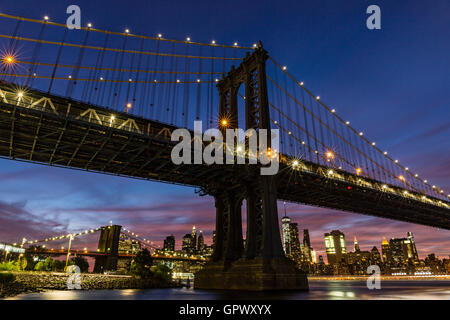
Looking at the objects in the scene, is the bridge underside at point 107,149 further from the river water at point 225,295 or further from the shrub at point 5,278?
the river water at point 225,295

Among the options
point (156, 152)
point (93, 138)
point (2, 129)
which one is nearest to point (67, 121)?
point (93, 138)

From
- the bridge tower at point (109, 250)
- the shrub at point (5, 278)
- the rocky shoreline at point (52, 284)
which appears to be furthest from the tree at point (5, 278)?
the bridge tower at point (109, 250)

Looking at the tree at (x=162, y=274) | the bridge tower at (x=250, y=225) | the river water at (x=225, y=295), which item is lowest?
the river water at (x=225, y=295)

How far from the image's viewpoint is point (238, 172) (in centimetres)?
3534

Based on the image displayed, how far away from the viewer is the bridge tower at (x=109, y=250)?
3898 inches

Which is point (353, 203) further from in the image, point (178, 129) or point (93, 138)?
point (93, 138)

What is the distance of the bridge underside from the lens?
27672mm

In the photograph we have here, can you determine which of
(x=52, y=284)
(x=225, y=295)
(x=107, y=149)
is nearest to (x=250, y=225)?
(x=225, y=295)

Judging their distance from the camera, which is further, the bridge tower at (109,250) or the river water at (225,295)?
the bridge tower at (109,250)

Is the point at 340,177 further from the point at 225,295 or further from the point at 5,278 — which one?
the point at 5,278

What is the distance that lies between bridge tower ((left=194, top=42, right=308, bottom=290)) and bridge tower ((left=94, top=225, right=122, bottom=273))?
234 feet

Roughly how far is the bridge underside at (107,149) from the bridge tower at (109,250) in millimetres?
70781

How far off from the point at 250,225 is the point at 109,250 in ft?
287

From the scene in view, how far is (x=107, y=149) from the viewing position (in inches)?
1271
